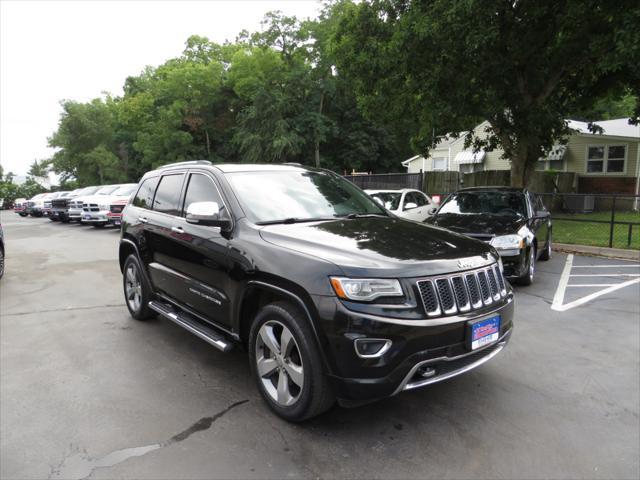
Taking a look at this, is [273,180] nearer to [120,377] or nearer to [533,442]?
[120,377]

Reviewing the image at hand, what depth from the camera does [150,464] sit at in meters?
2.66

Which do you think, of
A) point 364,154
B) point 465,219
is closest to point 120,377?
point 465,219

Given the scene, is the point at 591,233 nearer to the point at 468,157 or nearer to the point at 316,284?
the point at 316,284

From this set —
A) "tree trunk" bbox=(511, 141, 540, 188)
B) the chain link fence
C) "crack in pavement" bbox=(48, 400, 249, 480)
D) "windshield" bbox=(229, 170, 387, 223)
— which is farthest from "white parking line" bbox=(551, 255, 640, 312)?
"tree trunk" bbox=(511, 141, 540, 188)

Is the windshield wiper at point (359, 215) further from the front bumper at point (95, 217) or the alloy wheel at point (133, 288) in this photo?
the front bumper at point (95, 217)

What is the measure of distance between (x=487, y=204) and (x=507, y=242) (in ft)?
5.70

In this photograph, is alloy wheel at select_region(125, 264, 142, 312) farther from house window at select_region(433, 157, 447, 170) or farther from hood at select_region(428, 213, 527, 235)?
house window at select_region(433, 157, 447, 170)

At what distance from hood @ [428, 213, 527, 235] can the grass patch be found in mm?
5101

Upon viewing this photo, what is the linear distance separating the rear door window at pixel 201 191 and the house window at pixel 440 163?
95.7 feet

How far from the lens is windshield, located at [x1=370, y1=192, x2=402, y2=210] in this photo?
1066 centimetres

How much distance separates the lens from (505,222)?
23.5ft

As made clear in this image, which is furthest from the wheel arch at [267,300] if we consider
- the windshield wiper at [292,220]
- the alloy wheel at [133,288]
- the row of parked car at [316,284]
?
the alloy wheel at [133,288]

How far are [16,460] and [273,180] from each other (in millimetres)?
2711

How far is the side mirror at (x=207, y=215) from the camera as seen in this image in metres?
3.38
